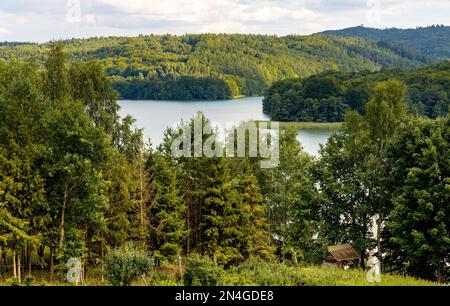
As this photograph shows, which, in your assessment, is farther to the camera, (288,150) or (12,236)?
(288,150)

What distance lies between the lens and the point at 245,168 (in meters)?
32.1


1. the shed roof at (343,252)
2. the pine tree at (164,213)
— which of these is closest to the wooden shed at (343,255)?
the shed roof at (343,252)

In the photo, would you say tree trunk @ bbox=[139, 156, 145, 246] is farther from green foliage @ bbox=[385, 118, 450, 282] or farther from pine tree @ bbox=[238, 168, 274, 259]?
green foliage @ bbox=[385, 118, 450, 282]

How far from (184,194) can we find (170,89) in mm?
130353

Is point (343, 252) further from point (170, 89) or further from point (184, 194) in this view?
point (170, 89)

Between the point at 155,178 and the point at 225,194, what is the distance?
139 inches

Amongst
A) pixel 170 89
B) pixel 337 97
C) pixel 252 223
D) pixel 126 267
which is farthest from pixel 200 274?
pixel 170 89

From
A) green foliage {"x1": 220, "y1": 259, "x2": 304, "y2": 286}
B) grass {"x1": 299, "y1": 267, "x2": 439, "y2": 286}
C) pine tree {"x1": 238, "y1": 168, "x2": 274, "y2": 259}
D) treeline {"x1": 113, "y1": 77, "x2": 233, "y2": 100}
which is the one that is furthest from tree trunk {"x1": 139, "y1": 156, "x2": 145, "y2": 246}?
treeline {"x1": 113, "y1": 77, "x2": 233, "y2": 100}

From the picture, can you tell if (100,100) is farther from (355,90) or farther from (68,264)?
(355,90)

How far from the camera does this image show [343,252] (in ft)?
86.6

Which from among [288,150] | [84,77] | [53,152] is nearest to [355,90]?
[288,150]

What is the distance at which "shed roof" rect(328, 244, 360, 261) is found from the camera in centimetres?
2619

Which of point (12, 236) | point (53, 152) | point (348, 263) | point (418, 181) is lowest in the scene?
point (348, 263)

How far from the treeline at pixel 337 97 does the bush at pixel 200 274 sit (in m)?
83.4
